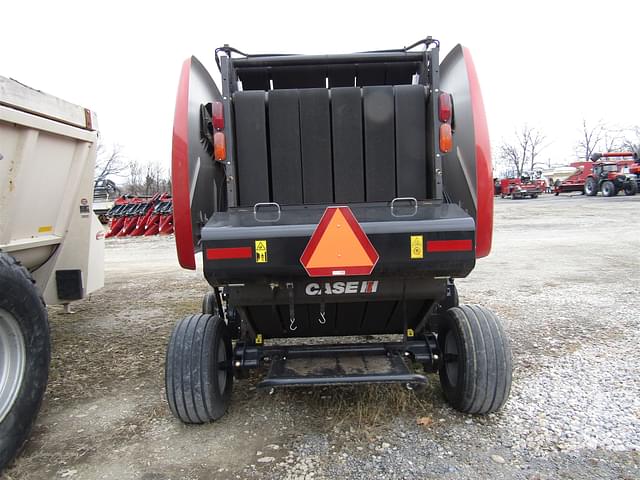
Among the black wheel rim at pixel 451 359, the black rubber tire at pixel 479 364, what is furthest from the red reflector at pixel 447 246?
the black wheel rim at pixel 451 359

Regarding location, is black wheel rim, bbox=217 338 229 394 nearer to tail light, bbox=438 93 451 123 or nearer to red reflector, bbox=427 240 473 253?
red reflector, bbox=427 240 473 253

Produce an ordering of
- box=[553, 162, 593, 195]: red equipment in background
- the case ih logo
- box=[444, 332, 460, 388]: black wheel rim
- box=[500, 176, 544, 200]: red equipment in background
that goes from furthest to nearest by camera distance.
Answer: box=[500, 176, 544, 200]: red equipment in background, box=[553, 162, 593, 195]: red equipment in background, box=[444, 332, 460, 388]: black wheel rim, the case ih logo

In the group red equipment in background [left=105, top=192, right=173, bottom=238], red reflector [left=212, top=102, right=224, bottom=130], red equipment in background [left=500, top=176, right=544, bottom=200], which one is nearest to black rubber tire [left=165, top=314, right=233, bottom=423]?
red reflector [left=212, top=102, right=224, bottom=130]

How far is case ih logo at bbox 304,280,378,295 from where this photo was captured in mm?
2668

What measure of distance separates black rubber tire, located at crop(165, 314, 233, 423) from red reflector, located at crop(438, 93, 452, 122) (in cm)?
192

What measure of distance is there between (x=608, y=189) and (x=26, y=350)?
3218 centimetres

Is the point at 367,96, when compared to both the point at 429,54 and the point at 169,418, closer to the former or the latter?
the point at 429,54

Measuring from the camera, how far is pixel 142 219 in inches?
726

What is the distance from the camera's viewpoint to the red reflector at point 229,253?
2363 mm

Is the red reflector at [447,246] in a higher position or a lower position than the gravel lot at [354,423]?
higher

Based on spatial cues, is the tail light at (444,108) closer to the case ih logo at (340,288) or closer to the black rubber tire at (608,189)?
the case ih logo at (340,288)

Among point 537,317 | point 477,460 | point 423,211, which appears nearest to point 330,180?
point 423,211

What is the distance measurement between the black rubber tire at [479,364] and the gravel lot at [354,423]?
16 centimetres

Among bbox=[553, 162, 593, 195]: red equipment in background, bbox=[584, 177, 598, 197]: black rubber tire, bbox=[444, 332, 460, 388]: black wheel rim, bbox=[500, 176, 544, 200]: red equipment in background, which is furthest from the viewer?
bbox=[500, 176, 544, 200]: red equipment in background
